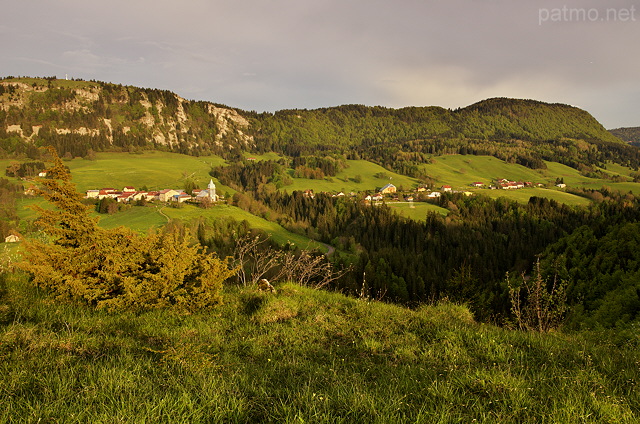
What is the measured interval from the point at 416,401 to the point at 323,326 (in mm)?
3670

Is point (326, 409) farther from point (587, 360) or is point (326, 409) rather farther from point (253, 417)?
point (587, 360)

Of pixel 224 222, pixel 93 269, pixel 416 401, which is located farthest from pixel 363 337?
pixel 224 222

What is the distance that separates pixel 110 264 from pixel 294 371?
6.60m

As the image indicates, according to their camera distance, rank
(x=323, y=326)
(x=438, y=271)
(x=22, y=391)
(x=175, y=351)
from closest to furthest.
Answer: (x=22, y=391) → (x=175, y=351) → (x=323, y=326) → (x=438, y=271)

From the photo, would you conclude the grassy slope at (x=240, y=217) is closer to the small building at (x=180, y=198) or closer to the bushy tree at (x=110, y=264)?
the small building at (x=180, y=198)

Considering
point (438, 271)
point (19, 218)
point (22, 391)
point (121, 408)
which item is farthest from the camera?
point (19, 218)

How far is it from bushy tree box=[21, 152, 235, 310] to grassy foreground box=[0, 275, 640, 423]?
19.1 inches

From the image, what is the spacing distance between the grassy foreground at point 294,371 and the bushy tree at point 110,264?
485 millimetres

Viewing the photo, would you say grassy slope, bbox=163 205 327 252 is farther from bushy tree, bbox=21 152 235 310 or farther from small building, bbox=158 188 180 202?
bushy tree, bbox=21 152 235 310

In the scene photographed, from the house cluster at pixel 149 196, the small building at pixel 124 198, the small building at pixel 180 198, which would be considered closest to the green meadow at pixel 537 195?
the house cluster at pixel 149 196

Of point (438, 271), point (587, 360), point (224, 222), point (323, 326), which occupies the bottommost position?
point (438, 271)

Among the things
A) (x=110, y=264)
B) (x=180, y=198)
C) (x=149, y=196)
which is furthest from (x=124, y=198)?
(x=110, y=264)

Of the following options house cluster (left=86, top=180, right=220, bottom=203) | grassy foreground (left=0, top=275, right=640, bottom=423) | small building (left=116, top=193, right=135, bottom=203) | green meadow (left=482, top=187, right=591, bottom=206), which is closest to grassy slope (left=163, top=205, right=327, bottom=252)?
house cluster (left=86, top=180, right=220, bottom=203)

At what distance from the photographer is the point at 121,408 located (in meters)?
Answer: 3.36
